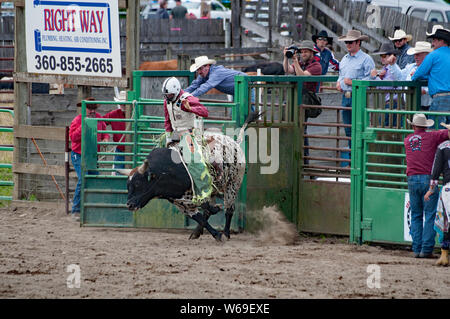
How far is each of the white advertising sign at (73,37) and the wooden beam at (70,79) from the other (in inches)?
2.5

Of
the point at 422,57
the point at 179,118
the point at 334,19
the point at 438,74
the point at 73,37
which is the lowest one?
the point at 179,118

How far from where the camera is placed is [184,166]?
10.5 metres

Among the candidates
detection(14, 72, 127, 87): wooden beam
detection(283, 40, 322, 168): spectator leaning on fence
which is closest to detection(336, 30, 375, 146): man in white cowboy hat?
detection(283, 40, 322, 168): spectator leaning on fence

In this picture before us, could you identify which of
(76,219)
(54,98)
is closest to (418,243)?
(76,219)

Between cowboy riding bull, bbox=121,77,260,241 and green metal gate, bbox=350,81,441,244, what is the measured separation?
1.59 m

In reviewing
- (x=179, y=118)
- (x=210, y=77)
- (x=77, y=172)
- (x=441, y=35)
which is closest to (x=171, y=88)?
(x=179, y=118)

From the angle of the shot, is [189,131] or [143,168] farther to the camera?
[189,131]

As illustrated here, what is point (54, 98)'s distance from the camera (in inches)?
606

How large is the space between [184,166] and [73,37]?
11.4 ft

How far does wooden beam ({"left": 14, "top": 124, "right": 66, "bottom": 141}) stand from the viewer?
43.0 feet

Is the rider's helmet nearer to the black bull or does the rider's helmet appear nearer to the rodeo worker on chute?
the rodeo worker on chute

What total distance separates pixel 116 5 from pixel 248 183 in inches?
128

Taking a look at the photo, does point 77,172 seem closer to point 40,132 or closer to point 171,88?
point 40,132
